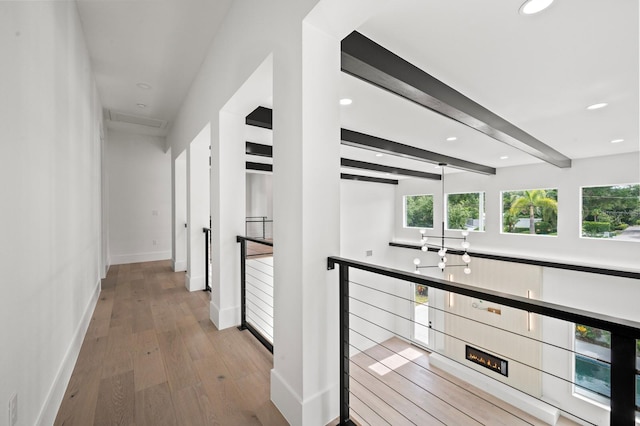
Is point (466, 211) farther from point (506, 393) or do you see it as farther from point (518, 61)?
point (518, 61)

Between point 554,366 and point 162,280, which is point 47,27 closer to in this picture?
point 162,280

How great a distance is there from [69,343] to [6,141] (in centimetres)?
169

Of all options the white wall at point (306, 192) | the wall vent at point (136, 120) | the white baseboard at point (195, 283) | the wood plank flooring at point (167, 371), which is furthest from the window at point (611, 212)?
the wall vent at point (136, 120)

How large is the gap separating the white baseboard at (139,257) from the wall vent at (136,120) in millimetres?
2767

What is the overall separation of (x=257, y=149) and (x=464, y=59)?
11.0 ft

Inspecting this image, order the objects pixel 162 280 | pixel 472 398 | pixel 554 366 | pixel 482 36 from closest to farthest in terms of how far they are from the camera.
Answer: pixel 482 36 → pixel 162 280 → pixel 472 398 → pixel 554 366

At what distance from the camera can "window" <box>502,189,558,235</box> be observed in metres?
6.19

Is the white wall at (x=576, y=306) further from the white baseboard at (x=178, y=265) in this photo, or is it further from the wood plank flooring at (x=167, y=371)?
the white baseboard at (x=178, y=265)

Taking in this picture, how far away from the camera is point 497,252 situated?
698cm

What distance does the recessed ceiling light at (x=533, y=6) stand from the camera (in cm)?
160

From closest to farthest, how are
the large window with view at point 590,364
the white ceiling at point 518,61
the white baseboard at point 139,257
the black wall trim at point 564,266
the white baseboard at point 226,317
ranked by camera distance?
the white ceiling at point 518,61 → the white baseboard at point 226,317 → the black wall trim at point 564,266 → the large window with view at point 590,364 → the white baseboard at point 139,257

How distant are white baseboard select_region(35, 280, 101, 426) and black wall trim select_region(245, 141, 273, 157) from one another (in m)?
3.01

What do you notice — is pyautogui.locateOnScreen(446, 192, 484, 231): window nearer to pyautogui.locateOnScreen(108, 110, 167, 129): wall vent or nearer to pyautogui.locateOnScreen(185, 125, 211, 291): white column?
pyautogui.locateOnScreen(185, 125, 211, 291): white column

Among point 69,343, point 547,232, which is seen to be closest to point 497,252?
point 547,232
